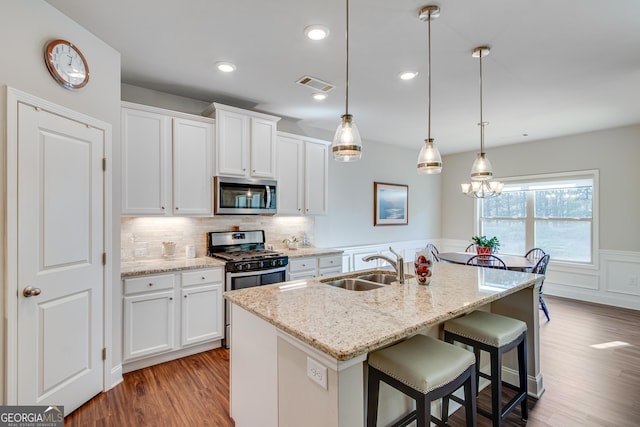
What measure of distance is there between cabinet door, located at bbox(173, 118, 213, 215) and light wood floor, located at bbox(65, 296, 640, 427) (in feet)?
5.02

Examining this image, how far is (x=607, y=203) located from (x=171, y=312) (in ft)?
20.5

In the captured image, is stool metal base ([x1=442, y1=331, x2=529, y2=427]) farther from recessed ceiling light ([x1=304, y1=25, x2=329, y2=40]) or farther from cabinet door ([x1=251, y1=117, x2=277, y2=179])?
cabinet door ([x1=251, y1=117, x2=277, y2=179])

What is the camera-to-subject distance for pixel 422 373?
147 cm

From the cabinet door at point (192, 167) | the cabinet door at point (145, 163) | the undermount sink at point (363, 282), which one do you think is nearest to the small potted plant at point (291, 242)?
the cabinet door at point (192, 167)

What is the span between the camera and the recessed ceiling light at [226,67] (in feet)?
9.14

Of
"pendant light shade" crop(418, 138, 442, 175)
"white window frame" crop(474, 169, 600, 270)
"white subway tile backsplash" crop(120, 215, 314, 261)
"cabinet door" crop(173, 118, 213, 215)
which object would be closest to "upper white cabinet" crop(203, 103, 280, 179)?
"cabinet door" crop(173, 118, 213, 215)

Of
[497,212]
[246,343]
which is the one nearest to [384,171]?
[497,212]

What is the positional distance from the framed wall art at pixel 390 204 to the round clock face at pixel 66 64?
14.4 ft

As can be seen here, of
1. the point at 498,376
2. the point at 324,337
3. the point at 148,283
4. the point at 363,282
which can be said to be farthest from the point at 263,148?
the point at 498,376

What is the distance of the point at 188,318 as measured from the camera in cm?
307

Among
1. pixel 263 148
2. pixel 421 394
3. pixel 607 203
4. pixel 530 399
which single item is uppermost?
pixel 263 148

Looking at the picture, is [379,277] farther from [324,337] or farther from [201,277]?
[201,277]

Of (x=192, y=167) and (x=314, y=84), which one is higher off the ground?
(x=314, y=84)

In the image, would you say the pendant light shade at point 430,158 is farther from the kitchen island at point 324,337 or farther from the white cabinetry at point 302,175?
the white cabinetry at point 302,175
